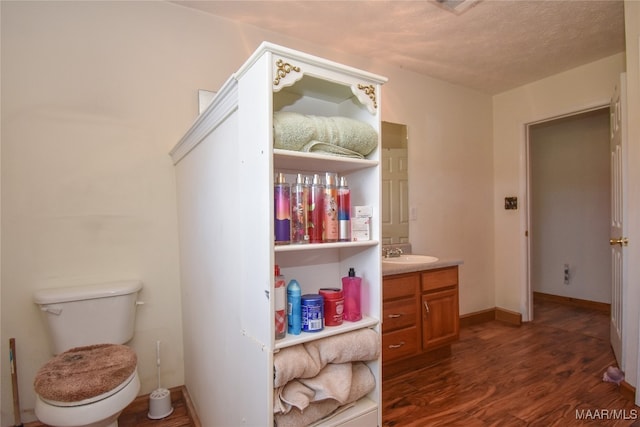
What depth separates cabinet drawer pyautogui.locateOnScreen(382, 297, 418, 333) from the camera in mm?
2285

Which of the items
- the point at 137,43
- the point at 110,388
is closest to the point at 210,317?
the point at 110,388

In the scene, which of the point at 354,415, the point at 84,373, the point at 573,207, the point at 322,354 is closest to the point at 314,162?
the point at 322,354

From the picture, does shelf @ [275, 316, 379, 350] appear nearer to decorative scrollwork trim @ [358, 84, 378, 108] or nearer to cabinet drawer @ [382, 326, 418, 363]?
decorative scrollwork trim @ [358, 84, 378, 108]

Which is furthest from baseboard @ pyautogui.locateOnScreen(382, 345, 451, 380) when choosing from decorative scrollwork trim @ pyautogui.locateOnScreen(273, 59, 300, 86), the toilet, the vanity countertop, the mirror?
decorative scrollwork trim @ pyautogui.locateOnScreen(273, 59, 300, 86)

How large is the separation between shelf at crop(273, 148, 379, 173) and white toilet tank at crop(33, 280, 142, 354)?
3.98ft

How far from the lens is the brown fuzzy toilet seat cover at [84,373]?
134 centimetres

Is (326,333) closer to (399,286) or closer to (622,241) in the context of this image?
(399,286)

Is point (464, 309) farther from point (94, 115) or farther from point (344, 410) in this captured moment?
point (94, 115)

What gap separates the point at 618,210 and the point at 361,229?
2.27 metres

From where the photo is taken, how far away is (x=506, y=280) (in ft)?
11.8

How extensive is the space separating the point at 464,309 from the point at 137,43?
351cm

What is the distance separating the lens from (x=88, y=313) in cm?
172

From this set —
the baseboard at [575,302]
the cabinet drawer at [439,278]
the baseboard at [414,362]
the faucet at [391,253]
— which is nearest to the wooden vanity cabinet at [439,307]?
the cabinet drawer at [439,278]

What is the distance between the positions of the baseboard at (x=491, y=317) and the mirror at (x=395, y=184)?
1133 millimetres
